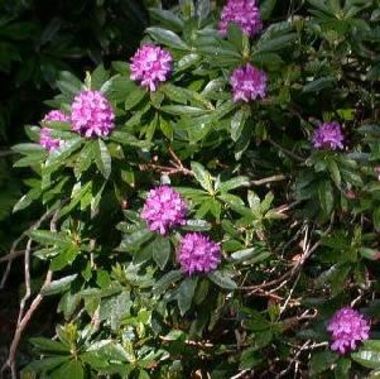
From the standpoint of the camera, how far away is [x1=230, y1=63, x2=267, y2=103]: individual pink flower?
272cm

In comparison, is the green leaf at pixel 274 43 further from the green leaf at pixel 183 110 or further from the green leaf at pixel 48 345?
the green leaf at pixel 48 345

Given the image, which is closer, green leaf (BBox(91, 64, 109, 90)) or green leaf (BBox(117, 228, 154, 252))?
green leaf (BBox(117, 228, 154, 252))

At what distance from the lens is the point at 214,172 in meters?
3.14

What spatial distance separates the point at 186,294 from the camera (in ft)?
8.93

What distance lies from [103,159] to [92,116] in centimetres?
13

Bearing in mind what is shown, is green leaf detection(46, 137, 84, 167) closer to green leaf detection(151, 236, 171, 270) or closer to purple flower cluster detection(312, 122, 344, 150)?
green leaf detection(151, 236, 171, 270)

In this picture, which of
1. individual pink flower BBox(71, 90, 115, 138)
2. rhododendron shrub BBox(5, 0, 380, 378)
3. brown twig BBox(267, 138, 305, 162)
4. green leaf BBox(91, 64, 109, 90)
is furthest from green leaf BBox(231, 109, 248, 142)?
green leaf BBox(91, 64, 109, 90)

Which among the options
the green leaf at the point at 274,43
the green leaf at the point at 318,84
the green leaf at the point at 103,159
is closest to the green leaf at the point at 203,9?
the green leaf at the point at 274,43

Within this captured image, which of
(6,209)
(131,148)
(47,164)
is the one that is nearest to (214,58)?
(131,148)

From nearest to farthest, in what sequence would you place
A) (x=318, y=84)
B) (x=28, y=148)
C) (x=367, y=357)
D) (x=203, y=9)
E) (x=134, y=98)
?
1. (x=367, y=357)
2. (x=134, y=98)
3. (x=318, y=84)
4. (x=28, y=148)
5. (x=203, y=9)

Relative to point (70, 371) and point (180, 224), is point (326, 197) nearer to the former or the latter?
point (180, 224)

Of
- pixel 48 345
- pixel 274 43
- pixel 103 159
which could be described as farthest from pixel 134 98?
pixel 48 345

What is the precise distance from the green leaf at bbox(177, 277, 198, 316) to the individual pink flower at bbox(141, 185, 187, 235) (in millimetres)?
160

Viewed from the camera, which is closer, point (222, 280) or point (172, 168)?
point (222, 280)
